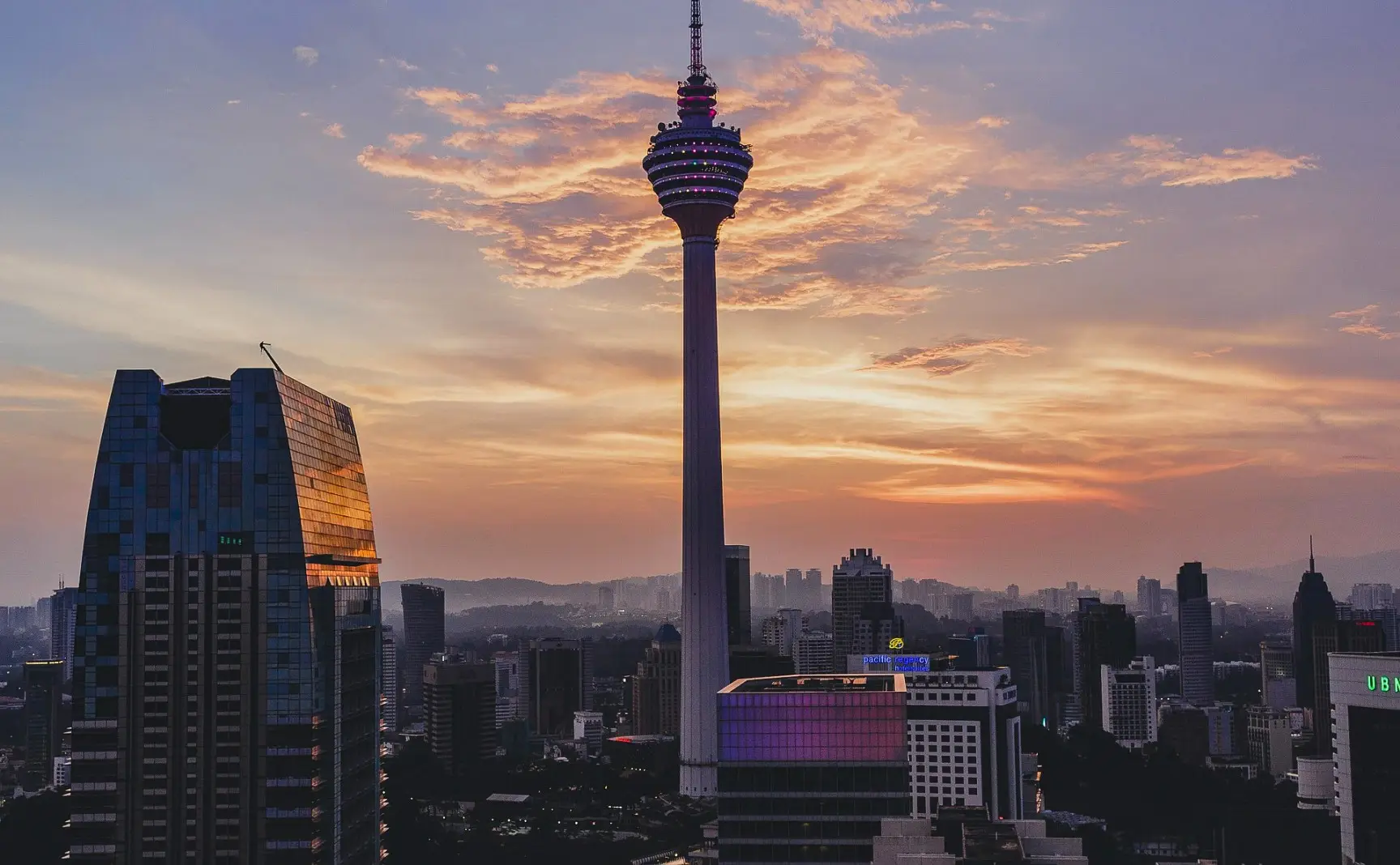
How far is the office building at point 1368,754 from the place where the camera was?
82250 mm

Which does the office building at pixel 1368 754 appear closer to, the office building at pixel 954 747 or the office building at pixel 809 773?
the office building at pixel 809 773

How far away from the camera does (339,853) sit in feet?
275

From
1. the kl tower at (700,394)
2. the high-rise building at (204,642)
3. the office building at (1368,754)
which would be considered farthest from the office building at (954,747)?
the high-rise building at (204,642)

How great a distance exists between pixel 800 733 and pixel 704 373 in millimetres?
A: 101503

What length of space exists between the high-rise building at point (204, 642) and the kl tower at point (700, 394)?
94.4 meters

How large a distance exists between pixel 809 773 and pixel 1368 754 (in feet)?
108

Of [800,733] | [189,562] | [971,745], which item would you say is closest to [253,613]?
[189,562]

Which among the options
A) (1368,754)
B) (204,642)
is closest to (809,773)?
(1368,754)

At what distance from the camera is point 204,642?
265ft

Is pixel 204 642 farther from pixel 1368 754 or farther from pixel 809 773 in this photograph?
pixel 1368 754

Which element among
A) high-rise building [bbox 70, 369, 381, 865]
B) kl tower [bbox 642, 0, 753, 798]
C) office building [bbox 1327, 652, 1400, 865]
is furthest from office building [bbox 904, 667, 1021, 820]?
high-rise building [bbox 70, 369, 381, 865]

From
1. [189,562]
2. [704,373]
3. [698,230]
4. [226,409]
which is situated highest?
[698,230]

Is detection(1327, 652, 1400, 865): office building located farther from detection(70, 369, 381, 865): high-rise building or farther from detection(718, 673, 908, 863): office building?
detection(70, 369, 381, 865): high-rise building

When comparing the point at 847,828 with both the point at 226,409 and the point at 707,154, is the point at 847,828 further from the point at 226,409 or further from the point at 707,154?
the point at 707,154
